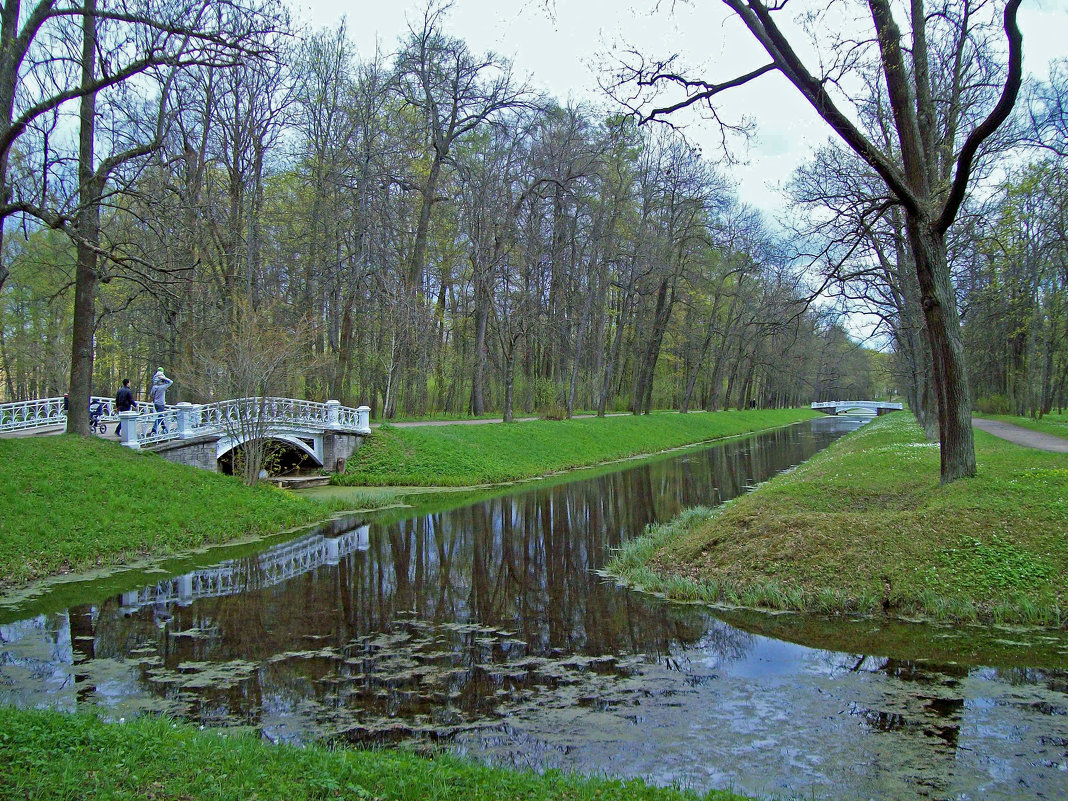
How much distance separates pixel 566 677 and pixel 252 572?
24.2 feet

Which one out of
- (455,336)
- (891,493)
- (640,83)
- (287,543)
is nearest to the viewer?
(640,83)

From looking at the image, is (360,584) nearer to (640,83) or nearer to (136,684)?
(136,684)

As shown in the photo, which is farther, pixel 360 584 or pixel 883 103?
pixel 883 103

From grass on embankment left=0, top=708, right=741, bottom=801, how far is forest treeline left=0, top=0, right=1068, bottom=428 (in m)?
9.28

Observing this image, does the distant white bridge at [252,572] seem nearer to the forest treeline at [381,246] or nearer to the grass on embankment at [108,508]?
the grass on embankment at [108,508]

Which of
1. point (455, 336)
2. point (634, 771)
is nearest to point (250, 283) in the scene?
point (455, 336)

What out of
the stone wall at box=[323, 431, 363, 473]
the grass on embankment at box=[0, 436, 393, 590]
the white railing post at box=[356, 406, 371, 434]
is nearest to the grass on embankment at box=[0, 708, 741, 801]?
the grass on embankment at box=[0, 436, 393, 590]

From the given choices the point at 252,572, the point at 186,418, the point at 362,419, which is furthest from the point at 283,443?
the point at 252,572

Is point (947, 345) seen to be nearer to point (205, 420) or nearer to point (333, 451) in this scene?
point (205, 420)

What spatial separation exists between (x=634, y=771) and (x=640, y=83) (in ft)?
32.2

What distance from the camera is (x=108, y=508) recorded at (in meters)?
14.5

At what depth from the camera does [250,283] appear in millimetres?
25578

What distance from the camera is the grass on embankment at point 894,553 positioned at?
372 inches

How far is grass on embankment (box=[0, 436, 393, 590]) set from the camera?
41.5ft
